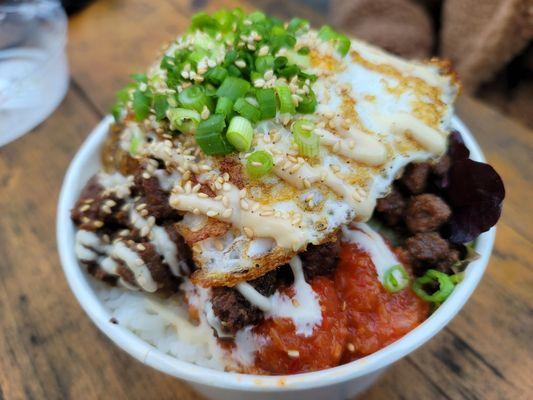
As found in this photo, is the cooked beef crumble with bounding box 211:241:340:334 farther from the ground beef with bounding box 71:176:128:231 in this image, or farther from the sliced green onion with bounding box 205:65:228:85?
the sliced green onion with bounding box 205:65:228:85

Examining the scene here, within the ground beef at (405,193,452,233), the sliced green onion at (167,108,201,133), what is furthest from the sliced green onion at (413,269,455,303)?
the sliced green onion at (167,108,201,133)

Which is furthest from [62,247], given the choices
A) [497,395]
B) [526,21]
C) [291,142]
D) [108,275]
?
[526,21]

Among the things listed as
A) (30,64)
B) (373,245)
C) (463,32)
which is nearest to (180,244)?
(373,245)

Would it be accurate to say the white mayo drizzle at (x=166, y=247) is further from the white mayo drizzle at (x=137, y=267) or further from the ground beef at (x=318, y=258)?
the ground beef at (x=318, y=258)

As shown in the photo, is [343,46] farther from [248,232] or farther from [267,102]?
[248,232]

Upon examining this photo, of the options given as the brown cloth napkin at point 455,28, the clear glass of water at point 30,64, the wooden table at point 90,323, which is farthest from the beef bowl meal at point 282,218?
the brown cloth napkin at point 455,28

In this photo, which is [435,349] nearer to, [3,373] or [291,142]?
[291,142]

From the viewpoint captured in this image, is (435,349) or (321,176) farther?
(435,349)
